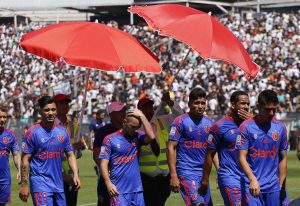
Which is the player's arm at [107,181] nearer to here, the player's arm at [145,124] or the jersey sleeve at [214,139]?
the player's arm at [145,124]

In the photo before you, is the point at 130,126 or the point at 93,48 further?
the point at 93,48

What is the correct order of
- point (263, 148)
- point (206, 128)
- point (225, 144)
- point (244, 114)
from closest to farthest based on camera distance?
point (263, 148) → point (244, 114) → point (225, 144) → point (206, 128)

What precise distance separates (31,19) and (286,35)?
2621 centimetres

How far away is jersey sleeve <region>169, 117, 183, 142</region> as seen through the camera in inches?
499

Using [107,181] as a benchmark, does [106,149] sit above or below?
above

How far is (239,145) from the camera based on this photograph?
34.4 ft

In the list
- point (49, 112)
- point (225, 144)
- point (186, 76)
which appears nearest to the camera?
point (225, 144)

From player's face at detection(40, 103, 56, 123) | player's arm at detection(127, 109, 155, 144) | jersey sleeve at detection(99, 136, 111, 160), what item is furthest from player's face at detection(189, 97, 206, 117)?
player's face at detection(40, 103, 56, 123)

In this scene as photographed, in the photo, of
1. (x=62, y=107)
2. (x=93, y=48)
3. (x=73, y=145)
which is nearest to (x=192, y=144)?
(x=73, y=145)

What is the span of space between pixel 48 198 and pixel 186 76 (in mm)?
33835

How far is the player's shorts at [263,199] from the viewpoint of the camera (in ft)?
34.7

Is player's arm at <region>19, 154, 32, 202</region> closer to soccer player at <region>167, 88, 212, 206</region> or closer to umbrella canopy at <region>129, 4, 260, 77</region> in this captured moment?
soccer player at <region>167, 88, 212, 206</region>

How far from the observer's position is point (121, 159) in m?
11.4

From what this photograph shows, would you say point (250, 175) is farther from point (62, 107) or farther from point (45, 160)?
point (62, 107)
